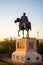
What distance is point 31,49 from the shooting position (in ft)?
51.5

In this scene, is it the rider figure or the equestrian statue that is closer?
the equestrian statue

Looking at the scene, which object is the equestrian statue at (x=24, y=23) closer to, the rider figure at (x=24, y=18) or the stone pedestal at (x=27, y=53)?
the rider figure at (x=24, y=18)

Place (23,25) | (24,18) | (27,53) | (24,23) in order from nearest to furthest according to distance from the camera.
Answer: (27,53) < (24,23) < (23,25) < (24,18)

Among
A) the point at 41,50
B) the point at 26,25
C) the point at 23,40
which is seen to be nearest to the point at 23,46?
the point at 23,40

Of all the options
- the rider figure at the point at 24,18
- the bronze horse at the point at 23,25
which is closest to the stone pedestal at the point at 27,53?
the bronze horse at the point at 23,25

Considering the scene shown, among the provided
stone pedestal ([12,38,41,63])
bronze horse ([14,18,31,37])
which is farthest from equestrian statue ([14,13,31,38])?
stone pedestal ([12,38,41,63])

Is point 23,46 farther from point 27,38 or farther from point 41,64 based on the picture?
point 41,64

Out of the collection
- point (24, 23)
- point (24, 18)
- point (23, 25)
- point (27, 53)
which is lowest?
point (27, 53)

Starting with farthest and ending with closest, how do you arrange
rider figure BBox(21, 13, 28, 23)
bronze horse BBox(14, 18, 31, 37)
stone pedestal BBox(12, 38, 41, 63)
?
rider figure BBox(21, 13, 28, 23)
bronze horse BBox(14, 18, 31, 37)
stone pedestal BBox(12, 38, 41, 63)

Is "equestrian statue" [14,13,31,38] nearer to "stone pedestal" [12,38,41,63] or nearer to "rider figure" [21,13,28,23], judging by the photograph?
"rider figure" [21,13,28,23]

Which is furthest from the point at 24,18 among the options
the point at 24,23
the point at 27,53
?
the point at 27,53

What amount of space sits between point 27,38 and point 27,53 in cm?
123

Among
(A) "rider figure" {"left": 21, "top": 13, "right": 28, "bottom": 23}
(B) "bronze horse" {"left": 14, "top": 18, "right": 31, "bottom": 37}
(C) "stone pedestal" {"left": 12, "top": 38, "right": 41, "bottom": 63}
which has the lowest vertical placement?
(C) "stone pedestal" {"left": 12, "top": 38, "right": 41, "bottom": 63}

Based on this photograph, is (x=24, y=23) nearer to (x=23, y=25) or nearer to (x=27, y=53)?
(x=23, y=25)
